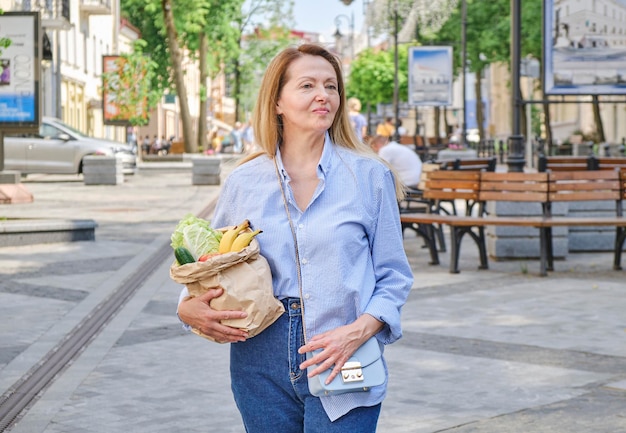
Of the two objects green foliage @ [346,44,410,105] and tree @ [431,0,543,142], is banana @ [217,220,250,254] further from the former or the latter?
green foliage @ [346,44,410,105]

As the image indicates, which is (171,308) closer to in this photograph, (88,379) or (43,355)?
(43,355)

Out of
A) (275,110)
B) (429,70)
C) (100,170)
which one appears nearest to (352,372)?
(275,110)

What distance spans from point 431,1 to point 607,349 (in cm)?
4634

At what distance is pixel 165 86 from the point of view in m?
55.0

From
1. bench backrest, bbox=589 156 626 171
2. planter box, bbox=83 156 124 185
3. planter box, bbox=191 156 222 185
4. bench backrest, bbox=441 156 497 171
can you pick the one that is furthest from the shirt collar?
planter box, bbox=83 156 124 185

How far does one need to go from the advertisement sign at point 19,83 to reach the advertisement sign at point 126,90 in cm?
2156

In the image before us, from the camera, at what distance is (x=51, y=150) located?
3297 cm

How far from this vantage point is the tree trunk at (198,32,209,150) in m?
49.3

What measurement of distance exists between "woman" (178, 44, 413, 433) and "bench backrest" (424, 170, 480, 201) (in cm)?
1023

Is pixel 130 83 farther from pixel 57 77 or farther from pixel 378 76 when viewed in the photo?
pixel 378 76

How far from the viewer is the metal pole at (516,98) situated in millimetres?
14492

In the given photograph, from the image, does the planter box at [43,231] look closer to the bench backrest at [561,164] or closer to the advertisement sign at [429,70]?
the bench backrest at [561,164]

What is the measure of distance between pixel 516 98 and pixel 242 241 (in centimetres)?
1188

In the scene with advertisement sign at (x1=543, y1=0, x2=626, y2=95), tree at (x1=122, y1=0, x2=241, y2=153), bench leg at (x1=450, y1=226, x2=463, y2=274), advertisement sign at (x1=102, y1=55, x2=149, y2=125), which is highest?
tree at (x1=122, y1=0, x2=241, y2=153)
